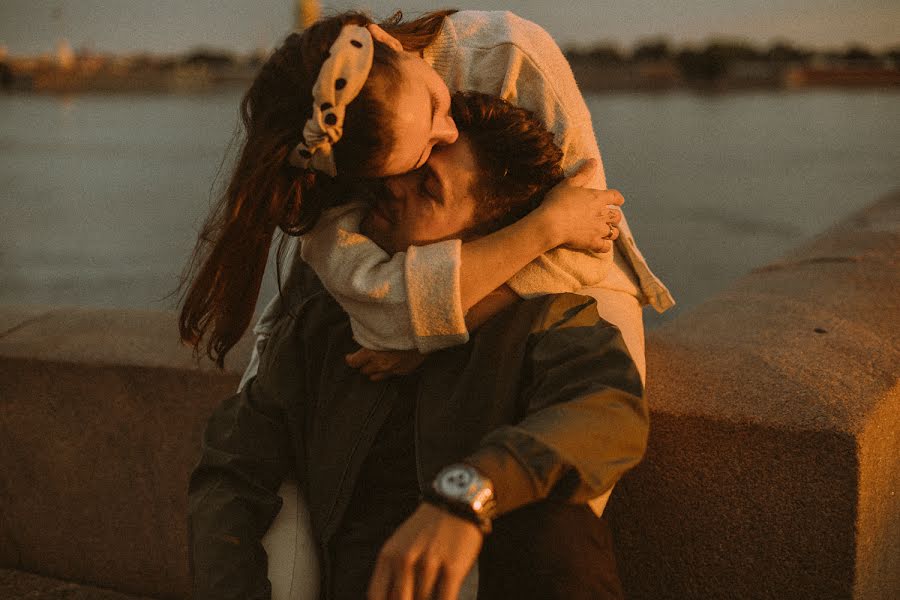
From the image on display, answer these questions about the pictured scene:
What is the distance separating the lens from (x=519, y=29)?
2.40 metres

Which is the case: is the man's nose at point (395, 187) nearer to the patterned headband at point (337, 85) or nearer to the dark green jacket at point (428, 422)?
the patterned headband at point (337, 85)

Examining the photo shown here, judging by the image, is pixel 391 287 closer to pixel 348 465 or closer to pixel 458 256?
pixel 458 256

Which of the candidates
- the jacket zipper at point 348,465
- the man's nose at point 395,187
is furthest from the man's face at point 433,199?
the jacket zipper at point 348,465

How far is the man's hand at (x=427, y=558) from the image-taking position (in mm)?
1583

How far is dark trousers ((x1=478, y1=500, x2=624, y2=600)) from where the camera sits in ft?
5.72

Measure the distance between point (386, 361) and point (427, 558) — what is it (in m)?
0.59

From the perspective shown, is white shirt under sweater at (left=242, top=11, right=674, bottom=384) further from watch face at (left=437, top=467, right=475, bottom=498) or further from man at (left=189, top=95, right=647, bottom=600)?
watch face at (left=437, top=467, right=475, bottom=498)

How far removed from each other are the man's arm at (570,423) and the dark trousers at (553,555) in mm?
73

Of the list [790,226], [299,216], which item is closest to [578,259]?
[299,216]

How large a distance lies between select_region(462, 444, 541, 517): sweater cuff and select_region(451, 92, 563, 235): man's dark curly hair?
0.67 metres

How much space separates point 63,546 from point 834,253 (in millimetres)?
2845

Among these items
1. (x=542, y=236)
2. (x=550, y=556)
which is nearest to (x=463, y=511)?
(x=550, y=556)

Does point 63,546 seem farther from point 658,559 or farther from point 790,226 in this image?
point 790,226

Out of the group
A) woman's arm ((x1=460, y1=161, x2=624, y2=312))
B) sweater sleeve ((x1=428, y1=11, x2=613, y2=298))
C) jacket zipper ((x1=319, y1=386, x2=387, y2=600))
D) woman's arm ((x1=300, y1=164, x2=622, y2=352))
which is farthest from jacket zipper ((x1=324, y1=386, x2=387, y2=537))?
sweater sleeve ((x1=428, y1=11, x2=613, y2=298))
